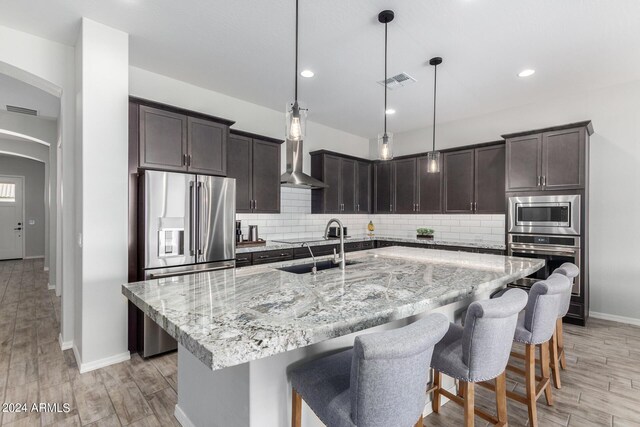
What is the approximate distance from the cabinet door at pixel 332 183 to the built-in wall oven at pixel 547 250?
Result: 258 centimetres

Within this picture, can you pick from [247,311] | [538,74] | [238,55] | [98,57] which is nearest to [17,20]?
[98,57]

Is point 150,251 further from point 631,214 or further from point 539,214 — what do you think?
point 631,214

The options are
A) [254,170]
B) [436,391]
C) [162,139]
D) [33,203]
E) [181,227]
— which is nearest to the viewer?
[436,391]

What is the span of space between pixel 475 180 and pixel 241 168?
11.2ft

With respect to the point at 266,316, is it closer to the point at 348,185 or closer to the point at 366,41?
the point at 366,41

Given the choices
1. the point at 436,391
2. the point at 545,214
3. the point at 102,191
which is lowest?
the point at 436,391

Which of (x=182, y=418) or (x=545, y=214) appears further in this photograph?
(x=545, y=214)

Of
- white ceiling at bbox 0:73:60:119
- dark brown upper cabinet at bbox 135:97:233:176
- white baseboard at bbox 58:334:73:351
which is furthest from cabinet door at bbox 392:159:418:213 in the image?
white ceiling at bbox 0:73:60:119

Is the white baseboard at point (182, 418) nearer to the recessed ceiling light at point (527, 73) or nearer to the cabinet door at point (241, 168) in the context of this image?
the cabinet door at point (241, 168)

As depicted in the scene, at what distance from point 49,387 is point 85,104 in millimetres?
2246

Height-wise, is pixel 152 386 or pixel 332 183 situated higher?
pixel 332 183

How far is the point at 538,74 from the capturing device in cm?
358

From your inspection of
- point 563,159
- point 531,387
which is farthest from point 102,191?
point 563,159

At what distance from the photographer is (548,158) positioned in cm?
396
